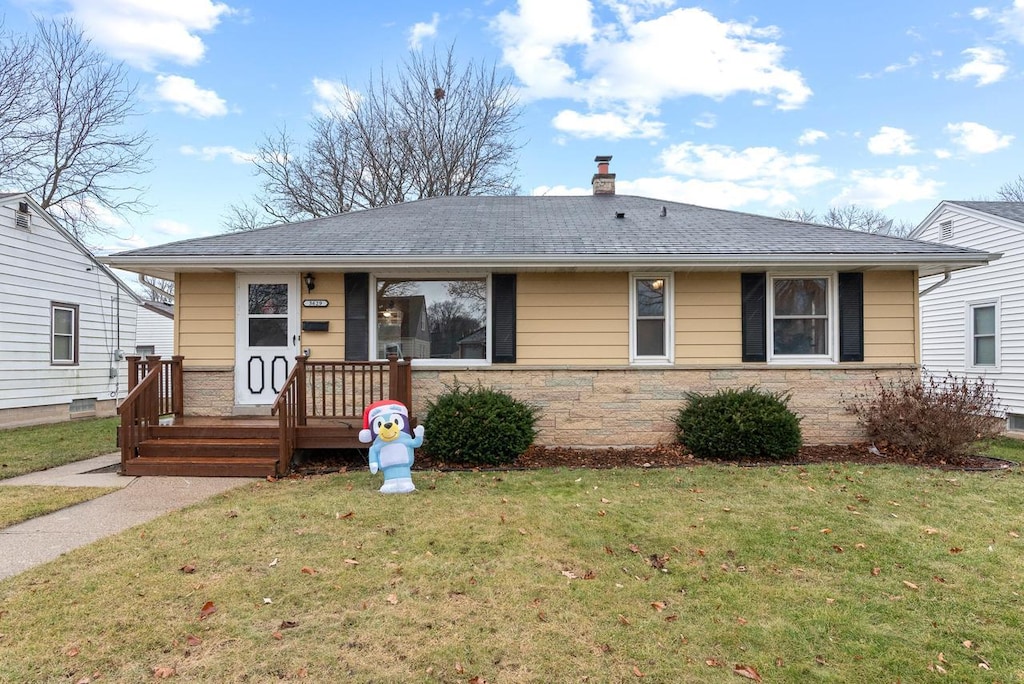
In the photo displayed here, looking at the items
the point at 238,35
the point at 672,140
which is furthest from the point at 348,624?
the point at 672,140

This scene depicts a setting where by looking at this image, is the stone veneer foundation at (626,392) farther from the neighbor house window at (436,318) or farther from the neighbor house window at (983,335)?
the neighbor house window at (983,335)

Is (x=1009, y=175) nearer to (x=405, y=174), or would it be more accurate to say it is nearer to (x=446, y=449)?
(x=405, y=174)

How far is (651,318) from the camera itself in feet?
25.3

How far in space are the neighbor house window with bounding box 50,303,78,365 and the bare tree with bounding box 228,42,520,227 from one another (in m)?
10.9

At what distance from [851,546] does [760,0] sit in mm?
10990

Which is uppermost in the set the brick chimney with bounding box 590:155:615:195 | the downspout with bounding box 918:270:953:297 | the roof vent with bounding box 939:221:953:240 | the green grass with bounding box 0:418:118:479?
the brick chimney with bounding box 590:155:615:195

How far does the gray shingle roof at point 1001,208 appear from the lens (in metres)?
10.8

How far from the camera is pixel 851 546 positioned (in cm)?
392

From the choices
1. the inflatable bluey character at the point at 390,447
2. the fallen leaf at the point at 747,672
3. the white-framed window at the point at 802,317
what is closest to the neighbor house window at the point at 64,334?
the inflatable bluey character at the point at 390,447

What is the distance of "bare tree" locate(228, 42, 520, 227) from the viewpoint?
2095 cm

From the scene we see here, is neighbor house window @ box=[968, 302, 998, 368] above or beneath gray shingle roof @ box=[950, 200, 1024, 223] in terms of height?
beneath

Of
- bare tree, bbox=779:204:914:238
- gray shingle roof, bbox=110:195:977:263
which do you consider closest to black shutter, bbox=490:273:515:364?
gray shingle roof, bbox=110:195:977:263

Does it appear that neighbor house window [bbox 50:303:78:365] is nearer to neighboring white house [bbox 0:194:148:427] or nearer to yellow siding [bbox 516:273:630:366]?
neighboring white house [bbox 0:194:148:427]

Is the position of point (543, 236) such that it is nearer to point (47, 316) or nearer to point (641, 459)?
point (641, 459)
